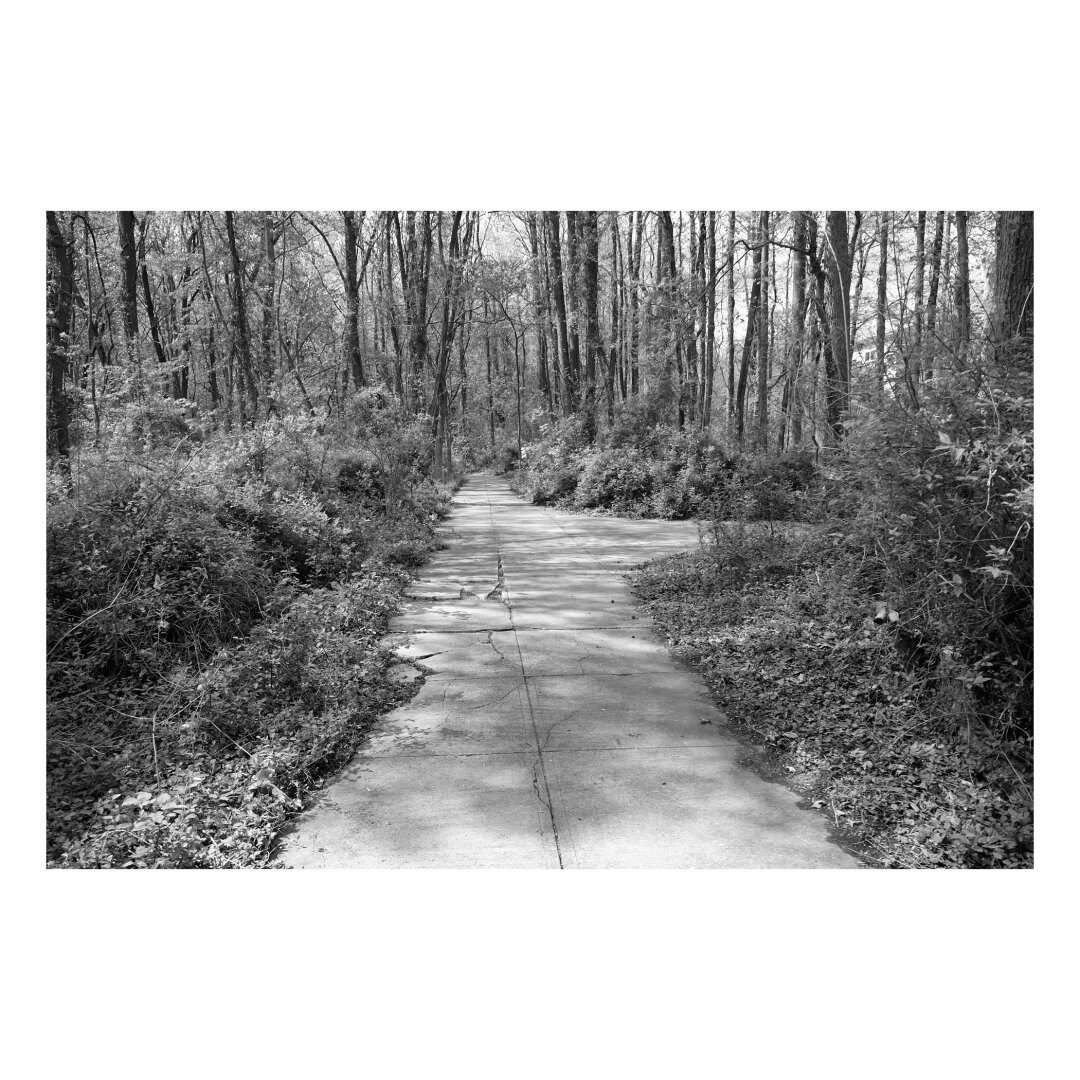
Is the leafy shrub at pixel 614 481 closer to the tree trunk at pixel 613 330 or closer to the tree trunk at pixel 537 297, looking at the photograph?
the tree trunk at pixel 613 330

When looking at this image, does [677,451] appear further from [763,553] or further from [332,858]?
[332,858]

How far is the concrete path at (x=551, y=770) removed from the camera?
11.0 feet

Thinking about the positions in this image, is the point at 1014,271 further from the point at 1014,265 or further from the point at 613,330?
the point at 613,330

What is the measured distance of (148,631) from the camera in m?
5.23

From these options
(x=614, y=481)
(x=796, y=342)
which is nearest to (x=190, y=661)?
(x=614, y=481)

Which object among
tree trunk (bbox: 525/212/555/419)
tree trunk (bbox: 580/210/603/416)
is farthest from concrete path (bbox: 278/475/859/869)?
tree trunk (bbox: 525/212/555/419)

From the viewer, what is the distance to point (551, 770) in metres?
4.13

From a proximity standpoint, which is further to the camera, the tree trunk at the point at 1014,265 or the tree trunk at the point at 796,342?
the tree trunk at the point at 796,342

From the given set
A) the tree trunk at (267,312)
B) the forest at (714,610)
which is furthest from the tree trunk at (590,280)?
the forest at (714,610)

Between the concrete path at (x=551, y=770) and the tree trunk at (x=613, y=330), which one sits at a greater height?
the tree trunk at (x=613, y=330)

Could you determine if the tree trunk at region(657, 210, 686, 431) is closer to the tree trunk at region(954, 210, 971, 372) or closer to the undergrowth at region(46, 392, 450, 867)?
the tree trunk at region(954, 210, 971, 372)

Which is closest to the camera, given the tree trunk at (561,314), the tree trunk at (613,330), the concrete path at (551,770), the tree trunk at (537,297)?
the concrete path at (551,770)

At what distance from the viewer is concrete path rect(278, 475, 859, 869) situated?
337 centimetres
